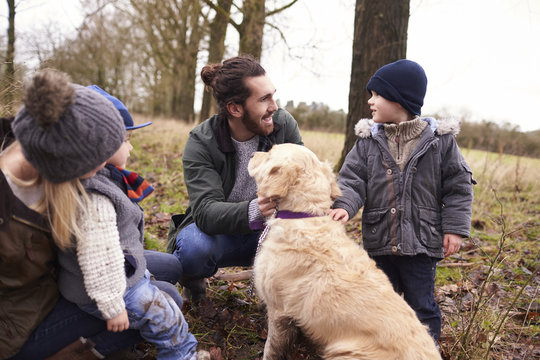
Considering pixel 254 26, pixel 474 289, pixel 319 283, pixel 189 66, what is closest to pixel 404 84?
pixel 319 283

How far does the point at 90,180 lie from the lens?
6.70 feet

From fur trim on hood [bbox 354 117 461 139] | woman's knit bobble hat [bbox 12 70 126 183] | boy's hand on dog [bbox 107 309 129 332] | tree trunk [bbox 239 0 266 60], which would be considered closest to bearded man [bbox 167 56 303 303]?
fur trim on hood [bbox 354 117 461 139]

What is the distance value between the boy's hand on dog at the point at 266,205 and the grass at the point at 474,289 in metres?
1.08

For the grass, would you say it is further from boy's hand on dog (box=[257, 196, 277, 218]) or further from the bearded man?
boy's hand on dog (box=[257, 196, 277, 218])

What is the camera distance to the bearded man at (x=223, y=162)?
3.39m

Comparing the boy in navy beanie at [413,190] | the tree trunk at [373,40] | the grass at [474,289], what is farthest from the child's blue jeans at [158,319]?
the tree trunk at [373,40]

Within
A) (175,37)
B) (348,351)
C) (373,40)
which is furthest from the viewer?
(175,37)

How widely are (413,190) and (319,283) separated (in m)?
1.32

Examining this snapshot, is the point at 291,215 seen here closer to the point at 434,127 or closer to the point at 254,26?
the point at 434,127

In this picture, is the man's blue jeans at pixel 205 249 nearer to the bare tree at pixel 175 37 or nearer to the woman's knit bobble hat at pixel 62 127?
the woman's knit bobble hat at pixel 62 127

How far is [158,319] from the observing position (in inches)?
92.5

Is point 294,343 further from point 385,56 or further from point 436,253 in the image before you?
point 385,56

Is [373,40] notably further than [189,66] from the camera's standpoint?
No

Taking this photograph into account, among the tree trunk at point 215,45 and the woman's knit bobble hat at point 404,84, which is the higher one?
the tree trunk at point 215,45
